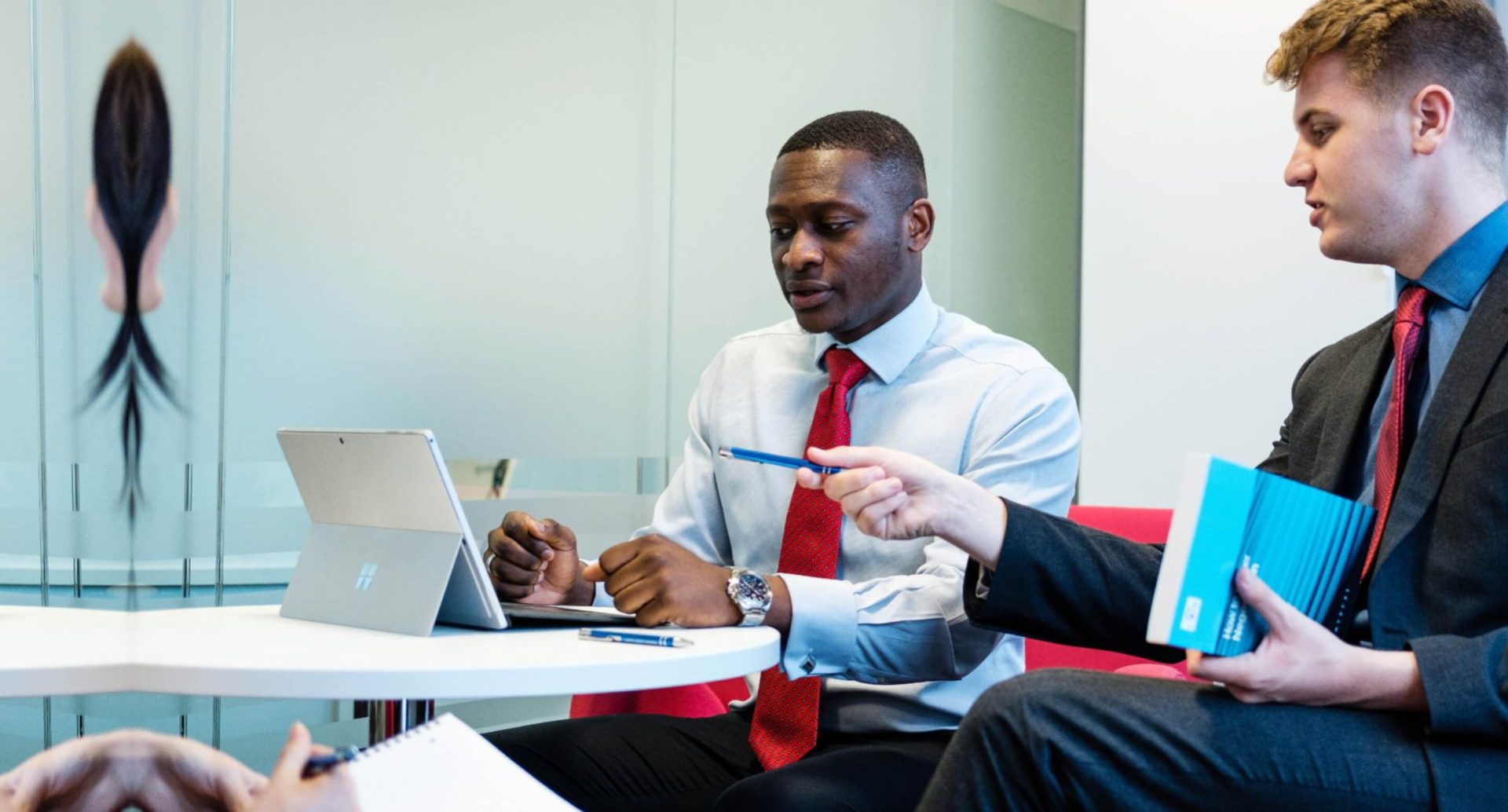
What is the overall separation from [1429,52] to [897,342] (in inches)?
33.9

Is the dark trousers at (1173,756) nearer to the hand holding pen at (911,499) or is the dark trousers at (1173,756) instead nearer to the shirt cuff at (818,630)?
the hand holding pen at (911,499)

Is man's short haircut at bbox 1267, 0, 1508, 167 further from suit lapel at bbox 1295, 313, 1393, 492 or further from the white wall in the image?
the white wall

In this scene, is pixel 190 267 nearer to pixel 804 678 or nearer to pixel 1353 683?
pixel 804 678

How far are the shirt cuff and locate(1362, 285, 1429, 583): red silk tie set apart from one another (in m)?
0.65

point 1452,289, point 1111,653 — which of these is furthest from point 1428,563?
point 1111,653

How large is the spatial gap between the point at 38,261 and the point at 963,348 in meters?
1.93

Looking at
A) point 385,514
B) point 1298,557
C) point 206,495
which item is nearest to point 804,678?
point 385,514

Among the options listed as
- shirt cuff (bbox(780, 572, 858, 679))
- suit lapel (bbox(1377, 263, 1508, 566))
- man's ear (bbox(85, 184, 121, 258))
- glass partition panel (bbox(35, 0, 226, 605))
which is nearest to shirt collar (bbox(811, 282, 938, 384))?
shirt cuff (bbox(780, 572, 858, 679))

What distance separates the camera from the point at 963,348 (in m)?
2.19

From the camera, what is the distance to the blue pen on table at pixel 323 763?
2.16 feet

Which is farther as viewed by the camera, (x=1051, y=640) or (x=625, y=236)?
(x=625, y=236)

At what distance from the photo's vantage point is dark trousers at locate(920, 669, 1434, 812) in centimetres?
125

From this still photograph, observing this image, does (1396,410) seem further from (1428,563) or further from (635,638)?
(635,638)

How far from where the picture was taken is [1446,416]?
146 centimetres
